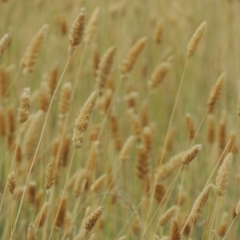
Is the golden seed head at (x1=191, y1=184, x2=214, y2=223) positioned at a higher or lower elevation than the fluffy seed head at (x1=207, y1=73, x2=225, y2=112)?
lower

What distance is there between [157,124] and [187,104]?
0.16 meters

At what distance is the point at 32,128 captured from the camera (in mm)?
1528

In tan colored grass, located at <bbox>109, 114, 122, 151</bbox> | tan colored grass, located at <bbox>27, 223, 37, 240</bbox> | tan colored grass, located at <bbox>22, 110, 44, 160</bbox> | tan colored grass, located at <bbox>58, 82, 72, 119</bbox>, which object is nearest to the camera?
tan colored grass, located at <bbox>27, 223, 37, 240</bbox>

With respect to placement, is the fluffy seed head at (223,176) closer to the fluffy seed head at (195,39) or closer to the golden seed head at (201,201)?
the golden seed head at (201,201)

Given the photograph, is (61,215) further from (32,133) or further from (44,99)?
(44,99)

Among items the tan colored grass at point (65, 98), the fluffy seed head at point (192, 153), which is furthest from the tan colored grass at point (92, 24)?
the fluffy seed head at point (192, 153)

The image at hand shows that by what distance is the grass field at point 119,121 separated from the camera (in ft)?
4.70

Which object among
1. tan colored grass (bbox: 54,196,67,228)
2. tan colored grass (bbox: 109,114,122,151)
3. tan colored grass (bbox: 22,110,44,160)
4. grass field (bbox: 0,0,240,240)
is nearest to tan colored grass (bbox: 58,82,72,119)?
grass field (bbox: 0,0,240,240)

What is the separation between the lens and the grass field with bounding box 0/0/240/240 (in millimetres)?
1433

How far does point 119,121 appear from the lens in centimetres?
277

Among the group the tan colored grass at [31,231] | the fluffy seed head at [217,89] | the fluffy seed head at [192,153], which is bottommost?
the fluffy seed head at [192,153]

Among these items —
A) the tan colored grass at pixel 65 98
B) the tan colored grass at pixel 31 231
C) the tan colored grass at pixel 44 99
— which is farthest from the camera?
the tan colored grass at pixel 44 99

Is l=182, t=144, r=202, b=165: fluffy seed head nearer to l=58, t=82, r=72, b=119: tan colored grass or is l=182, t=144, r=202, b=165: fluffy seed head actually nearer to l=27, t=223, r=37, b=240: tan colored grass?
l=27, t=223, r=37, b=240: tan colored grass

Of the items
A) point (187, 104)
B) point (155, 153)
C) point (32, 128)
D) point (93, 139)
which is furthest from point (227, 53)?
point (32, 128)
